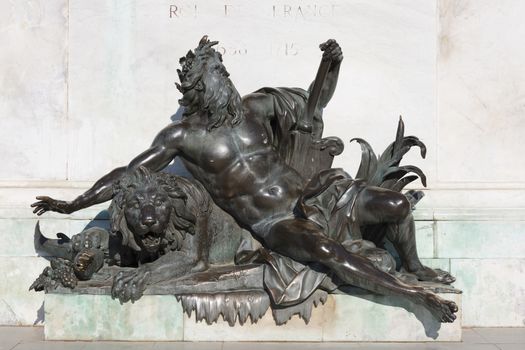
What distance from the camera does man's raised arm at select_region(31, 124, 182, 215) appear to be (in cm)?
655

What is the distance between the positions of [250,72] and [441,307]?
3.12 meters

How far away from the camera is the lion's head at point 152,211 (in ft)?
20.2

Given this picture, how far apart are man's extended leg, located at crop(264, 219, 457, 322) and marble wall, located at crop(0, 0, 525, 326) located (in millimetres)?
1691

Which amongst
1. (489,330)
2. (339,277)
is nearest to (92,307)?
(339,277)

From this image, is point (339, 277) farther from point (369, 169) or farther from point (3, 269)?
point (3, 269)

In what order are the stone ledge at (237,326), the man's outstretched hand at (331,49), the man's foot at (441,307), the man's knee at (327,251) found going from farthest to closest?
the man's outstretched hand at (331,49) → the stone ledge at (237,326) → the man's knee at (327,251) → the man's foot at (441,307)

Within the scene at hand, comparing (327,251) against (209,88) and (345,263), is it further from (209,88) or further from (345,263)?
(209,88)

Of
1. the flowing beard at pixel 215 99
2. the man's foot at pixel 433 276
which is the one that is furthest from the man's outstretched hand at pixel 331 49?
the man's foot at pixel 433 276

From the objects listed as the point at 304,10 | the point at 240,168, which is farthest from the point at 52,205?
the point at 304,10

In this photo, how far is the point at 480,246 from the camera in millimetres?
7492

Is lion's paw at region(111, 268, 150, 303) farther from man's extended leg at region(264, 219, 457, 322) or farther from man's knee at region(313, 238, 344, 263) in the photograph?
man's knee at region(313, 238, 344, 263)

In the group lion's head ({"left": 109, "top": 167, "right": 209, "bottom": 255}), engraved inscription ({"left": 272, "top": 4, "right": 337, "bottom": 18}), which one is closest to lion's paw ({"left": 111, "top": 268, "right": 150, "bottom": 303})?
lion's head ({"left": 109, "top": 167, "right": 209, "bottom": 255})

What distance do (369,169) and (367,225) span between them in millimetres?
663

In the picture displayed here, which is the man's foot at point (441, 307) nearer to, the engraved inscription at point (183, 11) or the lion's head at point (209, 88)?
the lion's head at point (209, 88)
